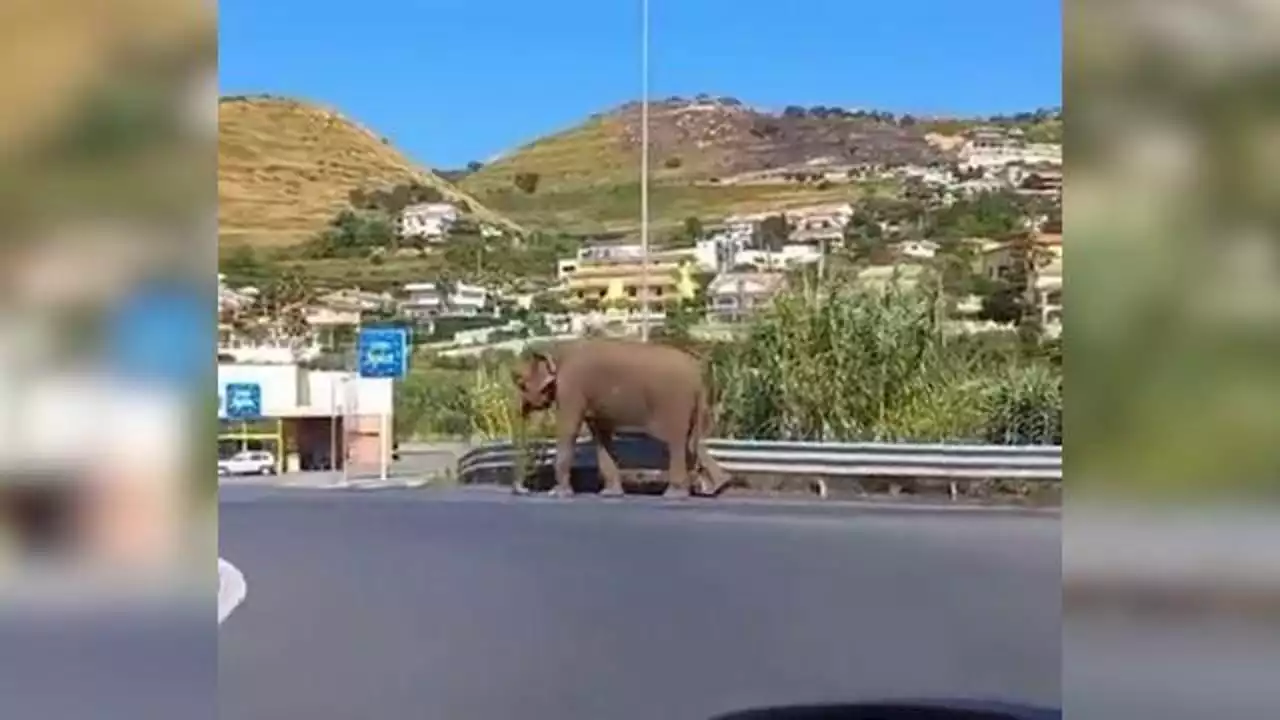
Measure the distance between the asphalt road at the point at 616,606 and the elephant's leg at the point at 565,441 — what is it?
0.03m

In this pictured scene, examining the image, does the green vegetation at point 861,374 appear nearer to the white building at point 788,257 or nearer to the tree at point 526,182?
the white building at point 788,257

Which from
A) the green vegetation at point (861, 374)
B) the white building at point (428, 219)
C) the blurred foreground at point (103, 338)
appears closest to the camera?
the blurred foreground at point (103, 338)

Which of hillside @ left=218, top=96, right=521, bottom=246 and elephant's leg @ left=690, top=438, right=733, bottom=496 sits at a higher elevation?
hillside @ left=218, top=96, right=521, bottom=246

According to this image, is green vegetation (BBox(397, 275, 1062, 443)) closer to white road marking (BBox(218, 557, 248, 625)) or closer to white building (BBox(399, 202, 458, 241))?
white building (BBox(399, 202, 458, 241))

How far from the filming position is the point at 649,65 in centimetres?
194

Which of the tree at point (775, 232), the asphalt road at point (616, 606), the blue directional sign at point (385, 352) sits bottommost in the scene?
the asphalt road at point (616, 606)

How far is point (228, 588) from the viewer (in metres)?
1.97

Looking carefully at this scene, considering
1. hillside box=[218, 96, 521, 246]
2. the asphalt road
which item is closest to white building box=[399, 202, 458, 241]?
hillside box=[218, 96, 521, 246]

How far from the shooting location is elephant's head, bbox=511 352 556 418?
1985 millimetres

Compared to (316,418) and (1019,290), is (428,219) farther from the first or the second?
(1019,290)

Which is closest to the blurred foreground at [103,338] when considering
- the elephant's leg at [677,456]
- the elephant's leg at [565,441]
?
the elephant's leg at [565,441]

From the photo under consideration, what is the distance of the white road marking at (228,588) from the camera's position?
6.43ft

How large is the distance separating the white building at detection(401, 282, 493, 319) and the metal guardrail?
0.62 ft

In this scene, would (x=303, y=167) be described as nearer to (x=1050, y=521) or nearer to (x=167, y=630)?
(x=167, y=630)
